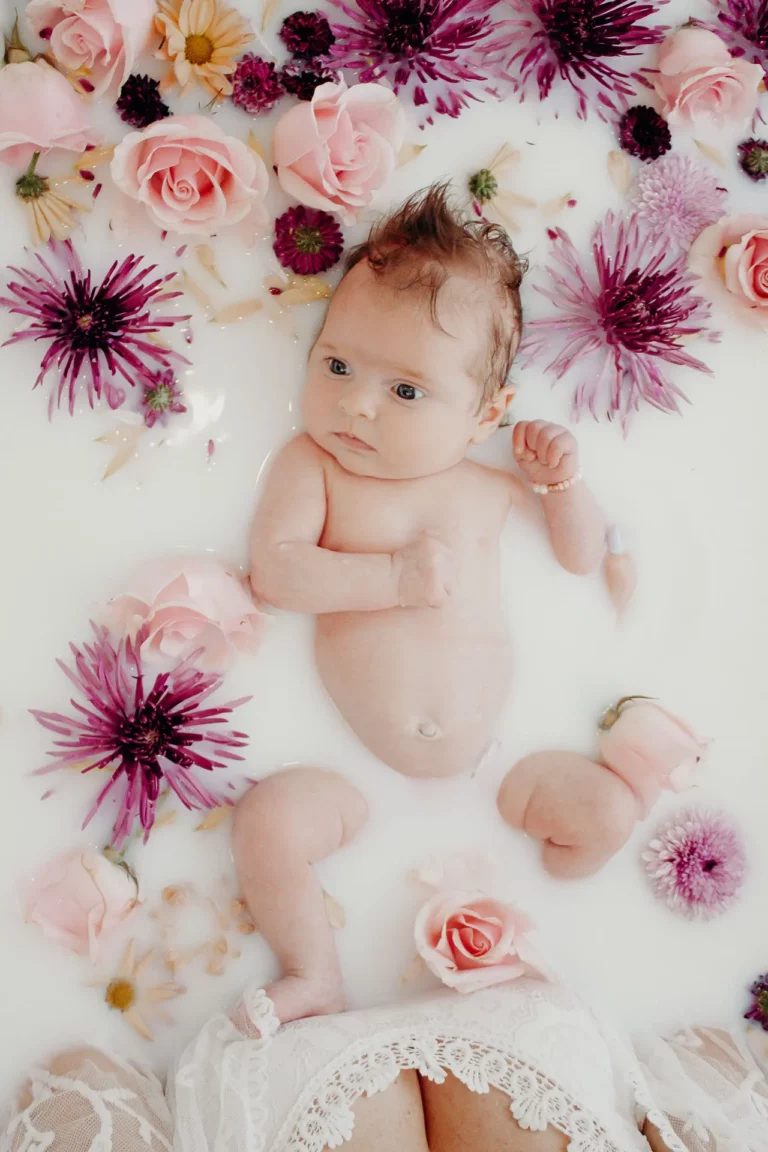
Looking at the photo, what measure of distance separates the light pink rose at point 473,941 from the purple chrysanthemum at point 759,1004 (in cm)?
34

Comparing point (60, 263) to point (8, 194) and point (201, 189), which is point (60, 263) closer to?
point (8, 194)

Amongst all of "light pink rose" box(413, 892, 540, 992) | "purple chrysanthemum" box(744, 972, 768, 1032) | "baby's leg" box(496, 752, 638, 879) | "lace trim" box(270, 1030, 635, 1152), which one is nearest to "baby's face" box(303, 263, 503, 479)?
"baby's leg" box(496, 752, 638, 879)

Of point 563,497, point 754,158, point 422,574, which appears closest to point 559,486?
point 563,497

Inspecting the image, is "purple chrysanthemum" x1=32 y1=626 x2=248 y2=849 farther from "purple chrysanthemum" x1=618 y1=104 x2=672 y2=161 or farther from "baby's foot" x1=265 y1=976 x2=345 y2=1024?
"purple chrysanthemum" x1=618 y1=104 x2=672 y2=161

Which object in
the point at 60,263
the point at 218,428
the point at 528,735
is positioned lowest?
the point at 528,735

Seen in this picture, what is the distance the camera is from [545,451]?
140 centimetres

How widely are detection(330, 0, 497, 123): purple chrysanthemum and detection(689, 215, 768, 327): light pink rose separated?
0.39m

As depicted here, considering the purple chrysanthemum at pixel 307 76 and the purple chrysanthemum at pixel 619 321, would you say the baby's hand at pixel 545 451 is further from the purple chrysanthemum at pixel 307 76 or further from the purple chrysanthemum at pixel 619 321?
the purple chrysanthemum at pixel 307 76

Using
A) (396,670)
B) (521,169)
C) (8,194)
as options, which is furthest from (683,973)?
(8,194)

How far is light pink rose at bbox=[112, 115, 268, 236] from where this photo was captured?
4.33ft

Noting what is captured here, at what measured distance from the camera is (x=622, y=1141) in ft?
3.76

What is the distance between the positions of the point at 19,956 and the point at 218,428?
729 mm

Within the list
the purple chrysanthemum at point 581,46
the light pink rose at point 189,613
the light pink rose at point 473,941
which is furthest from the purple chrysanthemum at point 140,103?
the light pink rose at point 473,941

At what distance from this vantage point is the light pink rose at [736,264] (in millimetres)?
1478
